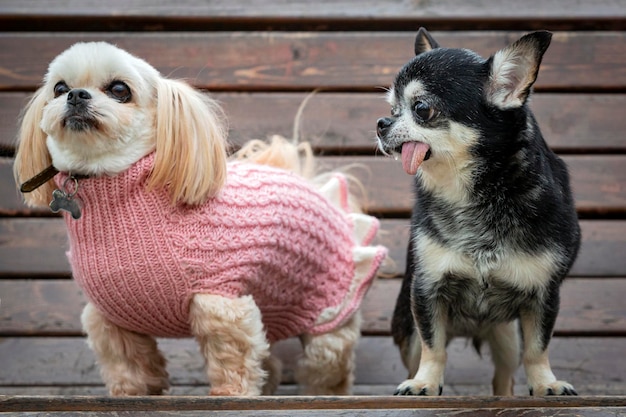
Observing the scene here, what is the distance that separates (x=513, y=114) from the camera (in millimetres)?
1442

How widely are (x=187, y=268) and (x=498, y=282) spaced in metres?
0.60

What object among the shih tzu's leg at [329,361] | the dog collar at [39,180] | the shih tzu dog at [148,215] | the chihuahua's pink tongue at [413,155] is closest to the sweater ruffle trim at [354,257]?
the shih tzu's leg at [329,361]

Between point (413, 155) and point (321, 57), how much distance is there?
958mm

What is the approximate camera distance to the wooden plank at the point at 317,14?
2.28m

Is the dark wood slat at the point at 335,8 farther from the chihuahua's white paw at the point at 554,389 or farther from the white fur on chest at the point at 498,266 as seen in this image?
the chihuahua's white paw at the point at 554,389

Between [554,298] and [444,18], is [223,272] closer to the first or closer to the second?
[554,298]

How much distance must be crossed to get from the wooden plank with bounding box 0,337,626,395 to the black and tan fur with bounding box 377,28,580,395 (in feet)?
2.05

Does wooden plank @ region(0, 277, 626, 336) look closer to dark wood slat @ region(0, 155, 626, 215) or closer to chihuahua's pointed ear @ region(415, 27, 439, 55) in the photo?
dark wood slat @ region(0, 155, 626, 215)

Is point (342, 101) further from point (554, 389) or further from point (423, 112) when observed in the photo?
point (554, 389)

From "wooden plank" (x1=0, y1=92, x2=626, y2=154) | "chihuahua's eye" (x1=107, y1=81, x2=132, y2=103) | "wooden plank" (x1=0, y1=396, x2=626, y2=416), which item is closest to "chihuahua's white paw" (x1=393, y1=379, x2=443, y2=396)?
"wooden plank" (x1=0, y1=396, x2=626, y2=416)

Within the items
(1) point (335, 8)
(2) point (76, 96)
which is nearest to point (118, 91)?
(2) point (76, 96)

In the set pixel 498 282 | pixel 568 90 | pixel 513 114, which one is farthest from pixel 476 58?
pixel 568 90

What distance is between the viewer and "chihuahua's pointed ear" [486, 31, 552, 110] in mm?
1377

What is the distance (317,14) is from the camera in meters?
2.30
